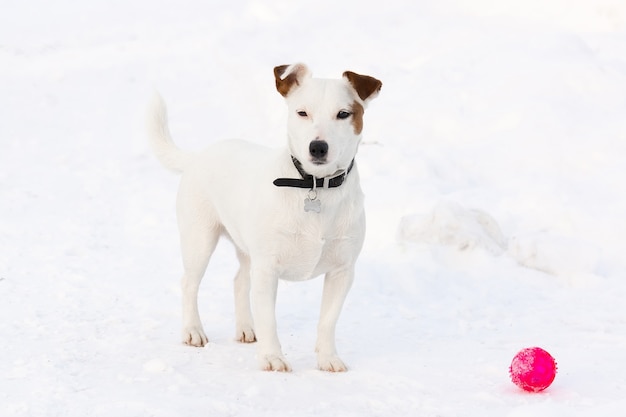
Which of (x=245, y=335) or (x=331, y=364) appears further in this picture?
(x=245, y=335)

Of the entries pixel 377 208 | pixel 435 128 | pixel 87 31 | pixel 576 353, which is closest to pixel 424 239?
pixel 377 208

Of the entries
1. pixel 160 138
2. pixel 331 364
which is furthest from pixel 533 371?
pixel 160 138

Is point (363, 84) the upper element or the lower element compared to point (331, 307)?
upper

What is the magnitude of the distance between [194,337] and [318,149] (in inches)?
67.1

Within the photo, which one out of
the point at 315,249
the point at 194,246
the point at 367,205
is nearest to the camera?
the point at 315,249

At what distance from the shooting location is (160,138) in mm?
6031

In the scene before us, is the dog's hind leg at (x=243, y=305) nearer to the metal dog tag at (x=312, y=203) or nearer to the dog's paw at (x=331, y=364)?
the dog's paw at (x=331, y=364)

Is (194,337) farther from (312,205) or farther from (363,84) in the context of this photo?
(363,84)

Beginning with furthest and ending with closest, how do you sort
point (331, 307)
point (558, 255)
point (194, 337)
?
point (558, 255) → point (194, 337) → point (331, 307)

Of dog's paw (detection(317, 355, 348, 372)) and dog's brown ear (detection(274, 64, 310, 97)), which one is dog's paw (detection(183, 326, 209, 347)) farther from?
dog's brown ear (detection(274, 64, 310, 97))

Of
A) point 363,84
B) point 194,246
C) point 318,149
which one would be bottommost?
point 194,246

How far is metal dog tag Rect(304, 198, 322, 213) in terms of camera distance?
4.62 metres

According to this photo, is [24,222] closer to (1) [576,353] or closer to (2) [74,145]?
(2) [74,145]

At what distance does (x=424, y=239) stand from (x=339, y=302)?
2608 millimetres
